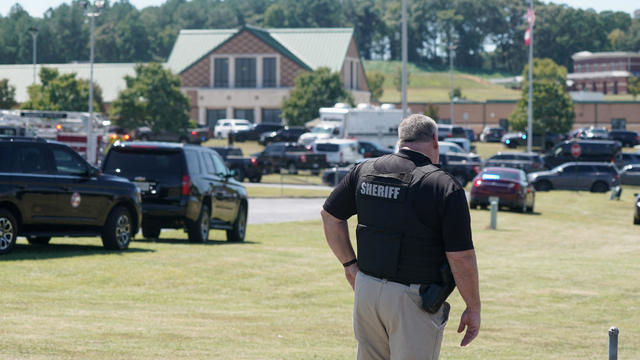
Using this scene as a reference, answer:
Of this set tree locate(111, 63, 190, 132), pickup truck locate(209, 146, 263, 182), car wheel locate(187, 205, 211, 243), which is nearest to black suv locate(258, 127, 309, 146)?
tree locate(111, 63, 190, 132)

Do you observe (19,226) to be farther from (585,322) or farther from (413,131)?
(413,131)

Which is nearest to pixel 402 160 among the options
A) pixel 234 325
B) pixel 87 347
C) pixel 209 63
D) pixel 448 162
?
pixel 87 347

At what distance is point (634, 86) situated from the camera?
15862cm

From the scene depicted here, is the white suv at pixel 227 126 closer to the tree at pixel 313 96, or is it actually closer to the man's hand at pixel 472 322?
the tree at pixel 313 96

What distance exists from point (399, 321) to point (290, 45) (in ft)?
343

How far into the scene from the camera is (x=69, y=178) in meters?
17.5

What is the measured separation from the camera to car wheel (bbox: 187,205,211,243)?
2081 cm

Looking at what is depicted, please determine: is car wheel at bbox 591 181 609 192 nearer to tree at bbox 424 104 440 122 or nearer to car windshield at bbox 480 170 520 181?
car windshield at bbox 480 170 520 181

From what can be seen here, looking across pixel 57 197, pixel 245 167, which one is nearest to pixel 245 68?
pixel 245 167

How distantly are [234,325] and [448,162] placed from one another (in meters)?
45.1

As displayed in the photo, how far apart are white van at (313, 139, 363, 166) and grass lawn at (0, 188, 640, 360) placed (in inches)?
1458

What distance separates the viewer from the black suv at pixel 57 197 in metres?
16.6

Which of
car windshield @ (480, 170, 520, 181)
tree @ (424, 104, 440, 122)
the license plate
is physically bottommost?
car windshield @ (480, 170, 520, 181)

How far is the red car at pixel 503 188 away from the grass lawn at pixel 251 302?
13225mm
